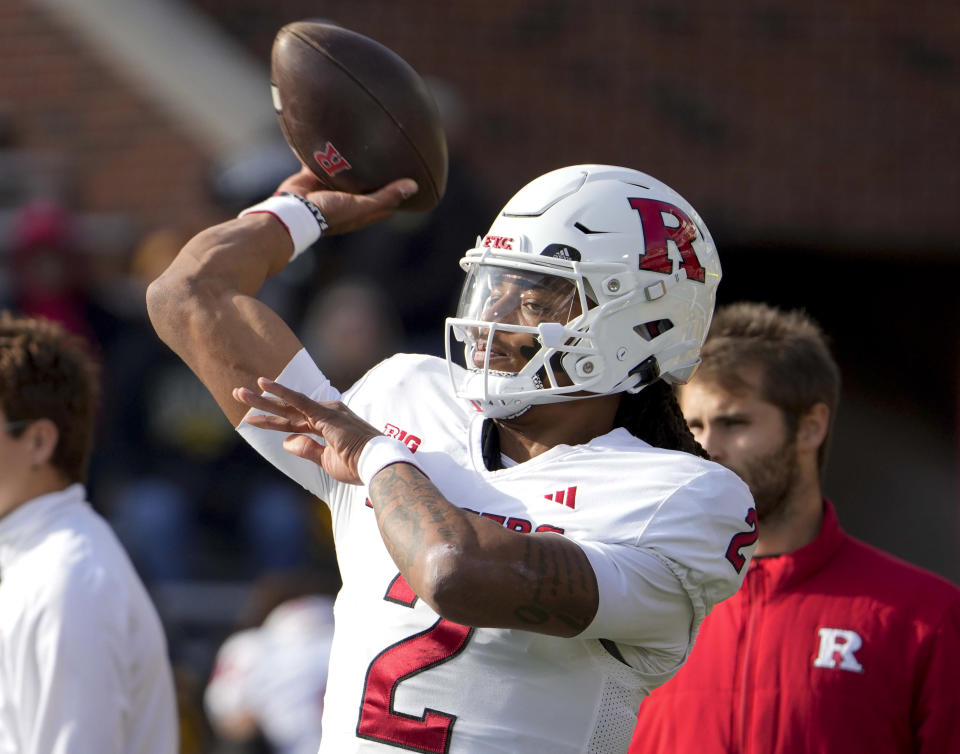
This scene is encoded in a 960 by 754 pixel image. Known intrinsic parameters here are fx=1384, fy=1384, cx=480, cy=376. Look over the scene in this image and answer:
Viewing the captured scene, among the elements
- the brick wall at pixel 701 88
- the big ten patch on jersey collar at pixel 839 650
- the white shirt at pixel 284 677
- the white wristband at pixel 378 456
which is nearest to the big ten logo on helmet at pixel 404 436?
the white wristband at pixel 378 456

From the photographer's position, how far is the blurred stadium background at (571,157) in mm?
6605

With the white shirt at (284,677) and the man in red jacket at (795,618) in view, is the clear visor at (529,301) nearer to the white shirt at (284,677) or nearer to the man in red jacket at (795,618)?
the man in red jacket at (795,618)

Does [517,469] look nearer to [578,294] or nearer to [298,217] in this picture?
[578,294]

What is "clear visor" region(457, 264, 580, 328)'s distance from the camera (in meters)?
2.61

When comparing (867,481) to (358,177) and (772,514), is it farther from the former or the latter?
(358,177)

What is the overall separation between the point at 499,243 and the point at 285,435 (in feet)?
1.84

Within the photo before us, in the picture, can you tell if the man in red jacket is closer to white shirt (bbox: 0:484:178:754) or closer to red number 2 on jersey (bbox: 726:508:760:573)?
red number 2 on jersey (bbox: 726:508:760:573)

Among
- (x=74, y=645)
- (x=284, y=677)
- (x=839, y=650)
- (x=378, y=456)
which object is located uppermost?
(x=378, y=456)

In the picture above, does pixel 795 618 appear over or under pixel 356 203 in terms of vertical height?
under

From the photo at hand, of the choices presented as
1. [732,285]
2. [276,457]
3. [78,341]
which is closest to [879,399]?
[732,285]

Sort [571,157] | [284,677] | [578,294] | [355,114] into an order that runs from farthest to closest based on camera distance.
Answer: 1. [571,157]
2. [284,677]
3. [355,114]
4. [578,294]

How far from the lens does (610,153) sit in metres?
8.20

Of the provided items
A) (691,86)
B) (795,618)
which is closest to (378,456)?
(795,618)

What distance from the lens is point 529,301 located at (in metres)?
2.62
